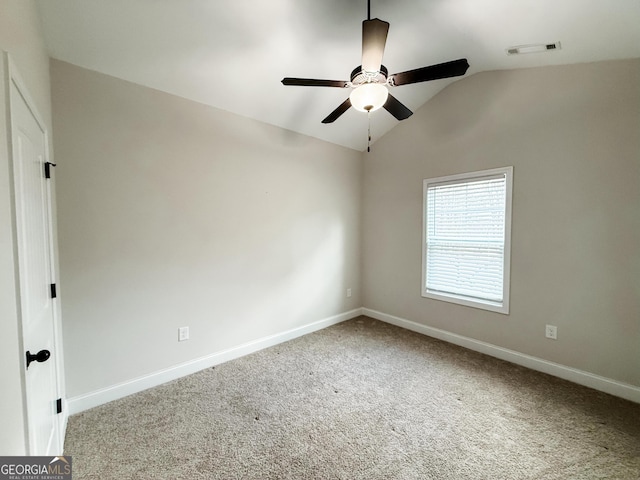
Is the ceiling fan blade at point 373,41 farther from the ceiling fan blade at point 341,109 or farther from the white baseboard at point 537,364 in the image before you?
the white baseboard at point 537,364

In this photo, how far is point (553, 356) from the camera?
8.44 ft

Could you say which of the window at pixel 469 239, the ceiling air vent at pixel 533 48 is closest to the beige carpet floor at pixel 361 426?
the window at pixel 469 239

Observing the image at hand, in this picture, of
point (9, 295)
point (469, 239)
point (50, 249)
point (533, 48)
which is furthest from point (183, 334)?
point (533, 48)

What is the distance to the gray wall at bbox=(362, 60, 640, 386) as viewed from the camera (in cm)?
220

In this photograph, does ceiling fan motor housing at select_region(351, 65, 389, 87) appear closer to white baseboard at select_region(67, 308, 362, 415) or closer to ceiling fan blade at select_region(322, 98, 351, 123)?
ceiling fan blade at select_region(322, 98, 351, 123)

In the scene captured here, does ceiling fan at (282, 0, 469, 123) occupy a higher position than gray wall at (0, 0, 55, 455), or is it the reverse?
ceiling fan at (282, 0, 469, 123)

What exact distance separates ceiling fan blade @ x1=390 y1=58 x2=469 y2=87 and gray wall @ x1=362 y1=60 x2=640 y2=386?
156 centimetres

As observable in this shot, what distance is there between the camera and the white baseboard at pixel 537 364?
2.23 m

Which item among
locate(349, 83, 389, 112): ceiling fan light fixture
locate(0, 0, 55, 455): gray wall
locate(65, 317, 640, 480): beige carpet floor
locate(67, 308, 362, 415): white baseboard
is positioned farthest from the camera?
locate(67, 308, 362, 415): white baseboard

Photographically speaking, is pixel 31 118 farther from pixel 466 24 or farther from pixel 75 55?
pixel 466 24

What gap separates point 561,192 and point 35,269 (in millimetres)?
3893

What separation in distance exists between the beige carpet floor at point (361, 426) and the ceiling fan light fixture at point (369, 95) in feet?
7.33

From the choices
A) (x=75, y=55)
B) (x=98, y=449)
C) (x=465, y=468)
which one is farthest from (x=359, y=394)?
(x=75, y=55)

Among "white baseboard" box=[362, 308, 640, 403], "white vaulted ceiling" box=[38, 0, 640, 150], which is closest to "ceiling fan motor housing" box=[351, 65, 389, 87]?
"white vaulted ceiling" box=[38, 0, 640, 150]
